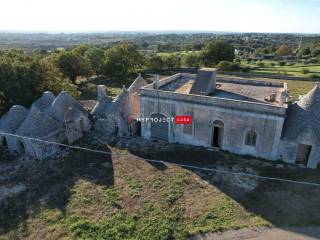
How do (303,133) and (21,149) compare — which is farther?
(21,149)

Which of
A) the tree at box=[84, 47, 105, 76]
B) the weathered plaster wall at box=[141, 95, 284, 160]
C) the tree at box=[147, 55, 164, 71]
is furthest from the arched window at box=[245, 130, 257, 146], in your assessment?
the tree at box=[147, 55, 164, 71]

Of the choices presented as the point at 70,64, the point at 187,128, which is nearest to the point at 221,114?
the point at 187,128

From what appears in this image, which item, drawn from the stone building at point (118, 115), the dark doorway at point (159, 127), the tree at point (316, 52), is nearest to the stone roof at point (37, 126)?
the stone building at point (118, 115)

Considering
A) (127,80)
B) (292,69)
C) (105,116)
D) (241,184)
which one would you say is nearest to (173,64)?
(127,80)

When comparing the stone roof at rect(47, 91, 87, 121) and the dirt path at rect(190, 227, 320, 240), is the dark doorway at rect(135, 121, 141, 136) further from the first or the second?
the dirt path at rect(190, 227, 320, 240)

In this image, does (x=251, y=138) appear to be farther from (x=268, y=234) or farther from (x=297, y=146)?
(x=268, y=234)

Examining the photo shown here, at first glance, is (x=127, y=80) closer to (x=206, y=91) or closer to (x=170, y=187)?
(x=206, y=91)
